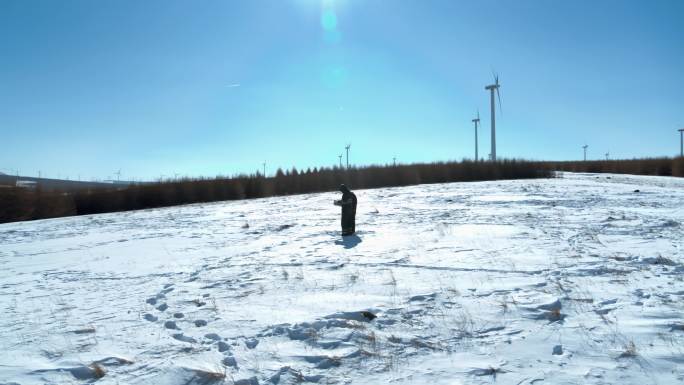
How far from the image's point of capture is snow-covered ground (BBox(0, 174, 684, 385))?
3438 millimetres

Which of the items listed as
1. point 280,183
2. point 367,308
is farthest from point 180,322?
point 280,183

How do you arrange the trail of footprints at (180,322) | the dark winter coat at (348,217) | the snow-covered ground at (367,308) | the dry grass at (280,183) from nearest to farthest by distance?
the snow-covered ground at (367,308) < the trail of footprints at (180,322) < the dark winter coat at (348,217) < the dry grass at (280,183)

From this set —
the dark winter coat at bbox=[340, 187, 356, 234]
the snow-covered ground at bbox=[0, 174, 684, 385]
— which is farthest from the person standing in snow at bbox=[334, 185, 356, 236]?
the snow-covered ground at bbox=[0, 174, 684, 385]

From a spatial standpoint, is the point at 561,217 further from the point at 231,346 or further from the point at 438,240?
the point at 231,346

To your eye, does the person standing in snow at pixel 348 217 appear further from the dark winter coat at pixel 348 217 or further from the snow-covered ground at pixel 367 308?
the snow-covered ground at pixel 367 308

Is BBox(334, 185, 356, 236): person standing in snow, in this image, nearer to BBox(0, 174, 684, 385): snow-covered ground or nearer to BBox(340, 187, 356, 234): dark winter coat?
BBox(340, 187, 356, 234): dark winter coat

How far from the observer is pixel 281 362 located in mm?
3607

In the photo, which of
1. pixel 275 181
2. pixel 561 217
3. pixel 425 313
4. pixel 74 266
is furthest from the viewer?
pixel 275 181

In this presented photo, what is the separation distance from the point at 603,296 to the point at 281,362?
363 cm

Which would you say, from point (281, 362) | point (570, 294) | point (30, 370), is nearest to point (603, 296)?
point (570, 294)

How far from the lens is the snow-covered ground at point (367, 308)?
344cm

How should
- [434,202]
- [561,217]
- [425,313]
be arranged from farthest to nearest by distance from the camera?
[434,202]
[561,217]
[425,313]

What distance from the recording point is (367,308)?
15.4 ft

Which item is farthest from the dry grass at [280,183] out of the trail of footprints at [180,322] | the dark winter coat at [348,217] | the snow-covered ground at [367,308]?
the trail of footprints at [180,322]
